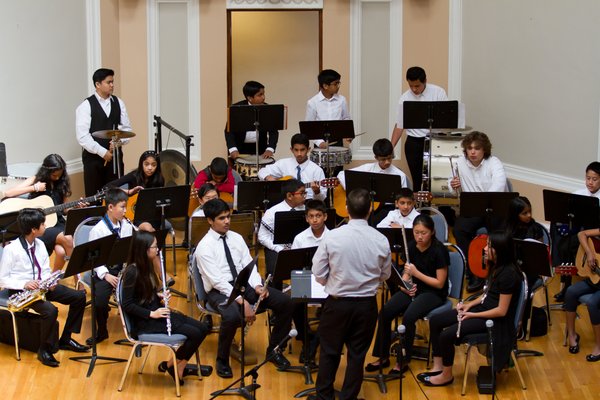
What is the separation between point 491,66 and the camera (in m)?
11.8

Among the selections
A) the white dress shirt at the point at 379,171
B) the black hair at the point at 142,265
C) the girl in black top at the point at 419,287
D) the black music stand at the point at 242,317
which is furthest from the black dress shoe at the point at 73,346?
the white dress shirt at the point at 379,171

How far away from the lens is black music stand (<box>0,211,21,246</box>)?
809 cm

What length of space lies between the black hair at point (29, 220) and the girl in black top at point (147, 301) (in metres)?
0.93

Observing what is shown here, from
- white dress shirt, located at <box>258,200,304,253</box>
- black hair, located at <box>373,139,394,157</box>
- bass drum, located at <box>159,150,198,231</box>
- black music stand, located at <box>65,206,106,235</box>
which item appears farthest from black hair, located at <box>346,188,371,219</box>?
bass drum, located at <box>159,150,198,231</box>

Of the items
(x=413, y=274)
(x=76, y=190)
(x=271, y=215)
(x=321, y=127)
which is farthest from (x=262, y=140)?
(x=413, y=274)

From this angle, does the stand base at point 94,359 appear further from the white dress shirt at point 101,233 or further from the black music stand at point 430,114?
the black music stand at point 430,114

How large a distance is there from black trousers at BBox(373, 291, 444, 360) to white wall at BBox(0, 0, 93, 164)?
191 inches

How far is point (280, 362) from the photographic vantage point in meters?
7.88

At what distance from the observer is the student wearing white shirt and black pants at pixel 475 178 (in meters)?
9.56

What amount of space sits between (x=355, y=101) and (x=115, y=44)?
9.99ft

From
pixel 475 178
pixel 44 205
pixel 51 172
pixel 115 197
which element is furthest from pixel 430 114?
pixel 44 205

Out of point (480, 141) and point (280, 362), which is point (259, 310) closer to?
point (280, 362)

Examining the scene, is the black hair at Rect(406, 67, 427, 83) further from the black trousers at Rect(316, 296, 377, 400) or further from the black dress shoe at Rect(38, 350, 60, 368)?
the black dress shoe at Rect(38, 350, 60, 368)

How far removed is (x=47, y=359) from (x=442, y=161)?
453 centimetres
